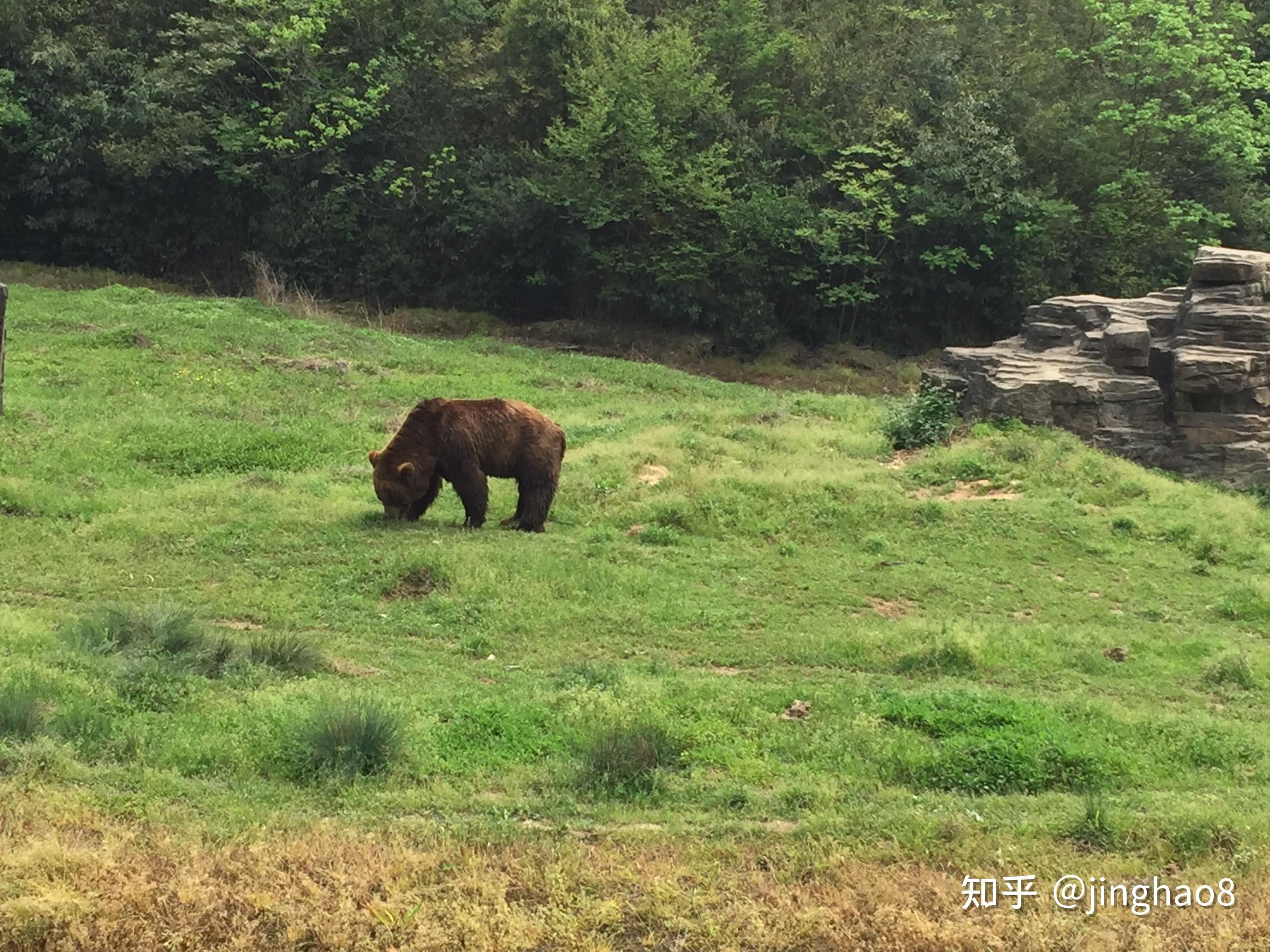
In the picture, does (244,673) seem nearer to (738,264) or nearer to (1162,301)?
(1162,301)

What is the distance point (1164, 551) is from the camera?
15.4 m

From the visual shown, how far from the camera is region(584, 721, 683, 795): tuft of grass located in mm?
7406

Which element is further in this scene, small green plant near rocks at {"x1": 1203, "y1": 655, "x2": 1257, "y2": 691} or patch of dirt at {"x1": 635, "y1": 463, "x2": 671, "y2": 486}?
patch of dirt at {"x1": 635, "y1": 463, "x2": 671, "y2": 486}

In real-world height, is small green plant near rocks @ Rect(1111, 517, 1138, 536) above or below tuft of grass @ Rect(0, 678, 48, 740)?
below

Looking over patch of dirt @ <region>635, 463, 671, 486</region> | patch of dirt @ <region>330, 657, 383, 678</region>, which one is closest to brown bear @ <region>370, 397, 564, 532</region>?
patch of dirt @ <region>635, 463, 671, 486</region>

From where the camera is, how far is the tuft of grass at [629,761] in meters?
7.41

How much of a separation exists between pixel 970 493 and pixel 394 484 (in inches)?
325

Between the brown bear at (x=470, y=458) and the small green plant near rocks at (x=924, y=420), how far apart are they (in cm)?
759

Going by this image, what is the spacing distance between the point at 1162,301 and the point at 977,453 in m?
7.13

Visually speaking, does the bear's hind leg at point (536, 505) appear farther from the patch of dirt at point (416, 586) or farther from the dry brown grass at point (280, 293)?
the dry brown grass at point (280, 293)

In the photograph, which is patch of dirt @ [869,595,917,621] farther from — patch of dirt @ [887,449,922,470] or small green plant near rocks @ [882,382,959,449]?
small green plant near rocks @ [882,382,959,449]

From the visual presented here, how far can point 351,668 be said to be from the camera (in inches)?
396

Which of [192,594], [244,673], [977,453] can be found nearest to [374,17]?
[977,453]

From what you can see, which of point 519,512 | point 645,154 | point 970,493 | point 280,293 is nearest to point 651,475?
point 519,512
